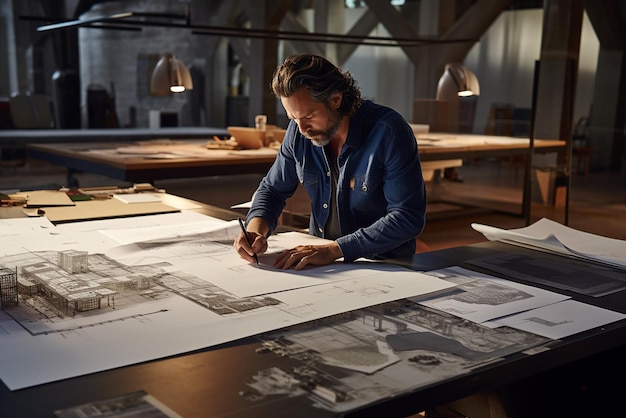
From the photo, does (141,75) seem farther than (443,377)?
Yes

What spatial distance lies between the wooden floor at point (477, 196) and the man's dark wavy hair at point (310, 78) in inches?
145

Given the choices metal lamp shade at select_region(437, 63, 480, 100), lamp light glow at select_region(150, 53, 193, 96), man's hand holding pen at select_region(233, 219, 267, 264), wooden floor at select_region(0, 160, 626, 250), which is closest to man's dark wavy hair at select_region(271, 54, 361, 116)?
man's hand holding pen at select_region(233, 219, 267, 264)

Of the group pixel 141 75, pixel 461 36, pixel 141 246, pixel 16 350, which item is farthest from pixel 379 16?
pixel 16 350

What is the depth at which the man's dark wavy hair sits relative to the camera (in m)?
1.96

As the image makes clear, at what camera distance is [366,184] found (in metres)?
2.14

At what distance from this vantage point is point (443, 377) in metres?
1.08

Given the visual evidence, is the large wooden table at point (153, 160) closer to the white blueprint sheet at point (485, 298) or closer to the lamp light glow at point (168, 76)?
the lamp light glow at point (168, 76)

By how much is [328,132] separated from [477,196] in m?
6.45

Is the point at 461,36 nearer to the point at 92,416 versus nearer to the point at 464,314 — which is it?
the point at 464,314

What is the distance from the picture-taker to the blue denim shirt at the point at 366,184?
6.44 ft

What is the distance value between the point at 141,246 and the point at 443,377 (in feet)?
3.68

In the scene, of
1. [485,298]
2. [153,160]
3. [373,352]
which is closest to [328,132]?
[485,298]

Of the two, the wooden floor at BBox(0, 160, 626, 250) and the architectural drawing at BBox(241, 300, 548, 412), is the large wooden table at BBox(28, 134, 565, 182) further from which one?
the architectural drawing at BBox(241, 300, 548, 412)

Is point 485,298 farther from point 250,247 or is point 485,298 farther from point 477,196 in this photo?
point 477,196
